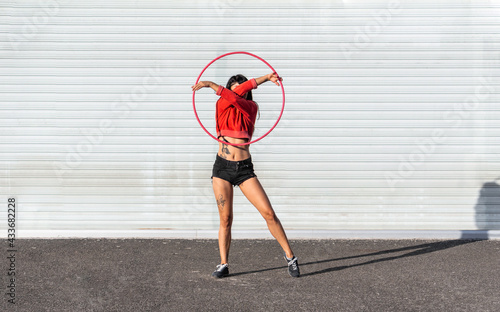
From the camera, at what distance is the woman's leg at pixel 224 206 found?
18.1ft

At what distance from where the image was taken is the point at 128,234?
7.61 metres

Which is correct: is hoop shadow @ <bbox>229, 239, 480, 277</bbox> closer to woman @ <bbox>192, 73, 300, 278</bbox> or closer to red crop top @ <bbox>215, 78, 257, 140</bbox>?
woman @ <bbox>192, 73, 300, 278</bbox>

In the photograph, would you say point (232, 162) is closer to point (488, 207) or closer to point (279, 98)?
point (279, 98)

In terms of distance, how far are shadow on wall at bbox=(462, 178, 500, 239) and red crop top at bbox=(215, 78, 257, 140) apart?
372cm

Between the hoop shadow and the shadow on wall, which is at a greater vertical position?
the shadow on wall

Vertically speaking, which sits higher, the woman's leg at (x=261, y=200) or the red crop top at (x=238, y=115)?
the red crop top at (x=238, y=115)

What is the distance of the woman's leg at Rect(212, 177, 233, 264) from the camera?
553 centimetres

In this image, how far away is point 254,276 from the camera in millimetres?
5684

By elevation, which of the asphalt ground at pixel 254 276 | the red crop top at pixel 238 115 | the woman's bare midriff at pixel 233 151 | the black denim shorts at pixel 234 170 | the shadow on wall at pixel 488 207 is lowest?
the asphalt ground at pixel 254 276

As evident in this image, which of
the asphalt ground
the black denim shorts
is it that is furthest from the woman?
the asphalt ground

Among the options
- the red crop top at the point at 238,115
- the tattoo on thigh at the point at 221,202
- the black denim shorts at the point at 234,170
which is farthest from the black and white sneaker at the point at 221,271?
the red crop top at the point at 238,115

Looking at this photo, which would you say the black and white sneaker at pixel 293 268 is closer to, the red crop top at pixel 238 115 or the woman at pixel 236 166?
the woman at pixel 236 166

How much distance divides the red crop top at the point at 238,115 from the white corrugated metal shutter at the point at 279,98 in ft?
6.64

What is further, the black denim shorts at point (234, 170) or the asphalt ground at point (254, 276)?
the black denim shorts at point (234, 170)
